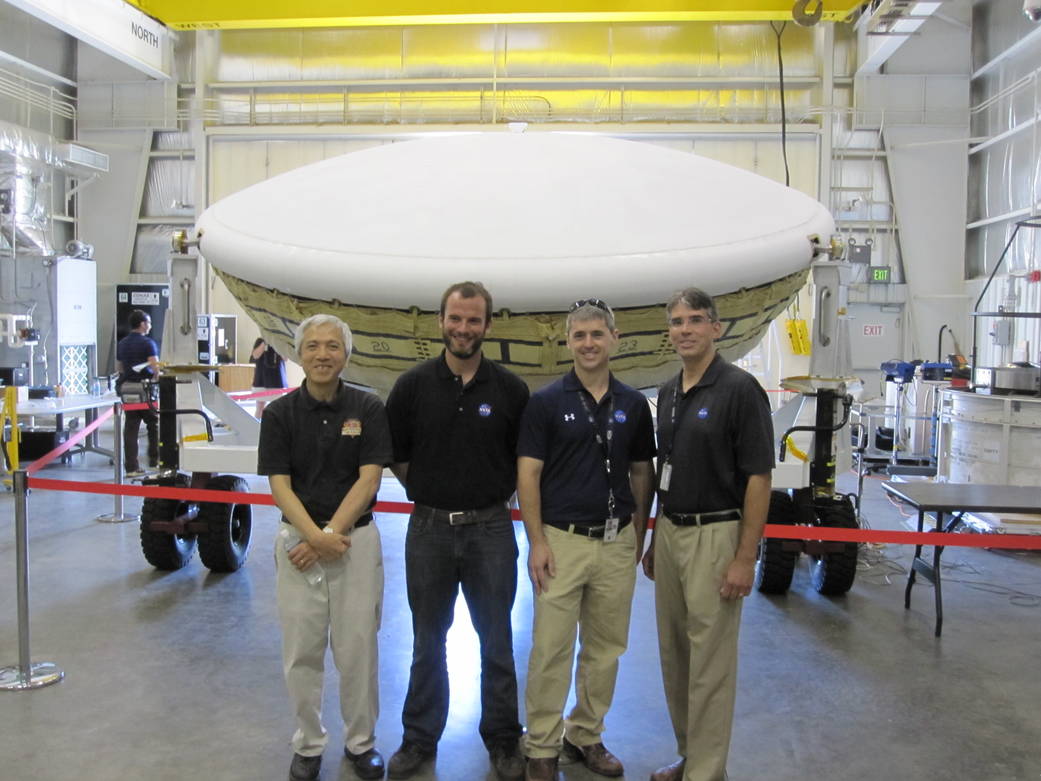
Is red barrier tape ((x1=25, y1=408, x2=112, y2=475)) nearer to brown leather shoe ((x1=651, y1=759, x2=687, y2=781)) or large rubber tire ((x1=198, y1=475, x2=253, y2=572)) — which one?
large rubber tire ((x1=198, y1=475, x2=253, y2=572))

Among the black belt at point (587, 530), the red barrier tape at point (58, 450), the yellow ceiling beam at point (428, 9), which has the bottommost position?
the red barrier tape at point (58, 450)

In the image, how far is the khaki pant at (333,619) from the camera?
2.37 meters

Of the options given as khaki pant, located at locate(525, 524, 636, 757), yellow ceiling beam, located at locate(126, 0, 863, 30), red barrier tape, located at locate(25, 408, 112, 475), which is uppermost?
yellow ceiling beam, located at locate(126, 0, 863, 30)

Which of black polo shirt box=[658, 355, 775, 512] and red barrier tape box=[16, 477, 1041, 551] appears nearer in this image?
black polo shirt box=[658, 355, 775, 512]

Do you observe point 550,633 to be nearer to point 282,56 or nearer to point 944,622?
point 944,622

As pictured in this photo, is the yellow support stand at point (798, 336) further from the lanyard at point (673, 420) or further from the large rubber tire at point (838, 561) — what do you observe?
the lanyard at point (673, 420)

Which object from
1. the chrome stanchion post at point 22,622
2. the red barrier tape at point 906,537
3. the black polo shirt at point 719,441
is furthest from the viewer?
the chrome stanchion post at point 22,622

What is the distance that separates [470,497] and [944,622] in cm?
283

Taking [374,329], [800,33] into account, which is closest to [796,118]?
[800,33]

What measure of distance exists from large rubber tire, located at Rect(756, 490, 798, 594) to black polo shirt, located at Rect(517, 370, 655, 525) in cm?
225

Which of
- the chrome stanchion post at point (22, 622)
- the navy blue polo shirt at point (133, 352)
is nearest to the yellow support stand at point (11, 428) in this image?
the navy blue polo shirt at point (133, 352)

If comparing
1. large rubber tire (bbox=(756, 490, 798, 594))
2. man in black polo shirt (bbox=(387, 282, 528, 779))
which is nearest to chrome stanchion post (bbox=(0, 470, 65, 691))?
man in black polo shirt (bbox=(387, 282, 528, 779))

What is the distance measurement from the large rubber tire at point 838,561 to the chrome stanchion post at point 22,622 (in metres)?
3.37

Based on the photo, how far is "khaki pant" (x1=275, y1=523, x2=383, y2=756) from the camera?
2373mm
